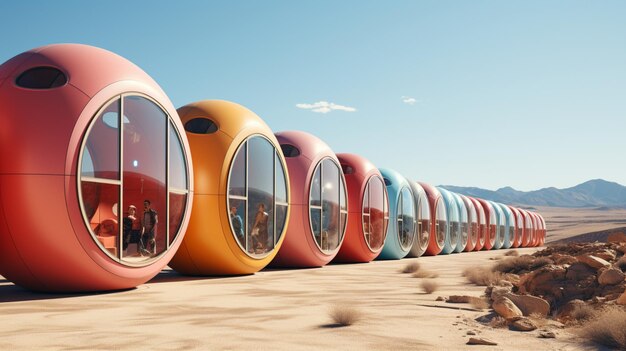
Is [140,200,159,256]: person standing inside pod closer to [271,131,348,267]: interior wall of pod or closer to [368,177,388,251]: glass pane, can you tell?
[271,131,348,267]: interior wall of pod

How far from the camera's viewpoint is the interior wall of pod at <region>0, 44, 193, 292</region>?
9.75m

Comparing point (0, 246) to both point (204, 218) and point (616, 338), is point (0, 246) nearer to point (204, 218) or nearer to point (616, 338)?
point (204, 218)

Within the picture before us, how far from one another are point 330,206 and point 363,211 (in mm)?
2295

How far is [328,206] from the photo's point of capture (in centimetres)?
1884

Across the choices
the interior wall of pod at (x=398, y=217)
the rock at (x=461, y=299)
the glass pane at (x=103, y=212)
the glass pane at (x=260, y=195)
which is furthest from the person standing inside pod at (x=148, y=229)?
the interior wall of pod at (x=398, y=217)

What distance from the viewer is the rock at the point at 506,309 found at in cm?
793

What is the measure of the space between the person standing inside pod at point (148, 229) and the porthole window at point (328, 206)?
6.15m

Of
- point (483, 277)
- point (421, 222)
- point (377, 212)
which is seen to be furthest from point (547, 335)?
point (421, 222)

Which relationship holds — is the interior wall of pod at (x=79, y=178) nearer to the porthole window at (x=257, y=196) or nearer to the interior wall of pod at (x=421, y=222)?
the porthole window at (x=257, y=196)

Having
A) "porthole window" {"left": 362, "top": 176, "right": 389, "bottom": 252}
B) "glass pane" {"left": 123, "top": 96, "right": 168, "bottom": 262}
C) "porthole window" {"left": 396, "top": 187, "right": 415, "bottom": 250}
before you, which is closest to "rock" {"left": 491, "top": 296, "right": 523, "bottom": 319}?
"glass pane" {"left": 123, "top": 96, "right": 168, "bottom": 262}

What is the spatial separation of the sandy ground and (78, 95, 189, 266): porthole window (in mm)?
A: 878

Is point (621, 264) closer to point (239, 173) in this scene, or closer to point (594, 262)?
point (594, 262)

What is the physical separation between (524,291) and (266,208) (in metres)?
6.70

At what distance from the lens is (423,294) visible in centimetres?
1098
